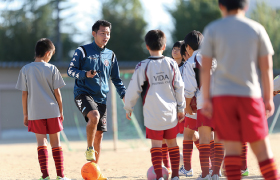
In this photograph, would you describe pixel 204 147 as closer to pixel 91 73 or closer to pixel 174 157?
pixel 174 157

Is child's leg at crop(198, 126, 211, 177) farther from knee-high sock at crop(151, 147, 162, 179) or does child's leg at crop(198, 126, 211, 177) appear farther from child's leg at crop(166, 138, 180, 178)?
knee-high sock at crop(151, 147, 162, 179)

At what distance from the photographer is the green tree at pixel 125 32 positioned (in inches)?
1521

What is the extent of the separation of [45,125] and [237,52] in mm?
2982

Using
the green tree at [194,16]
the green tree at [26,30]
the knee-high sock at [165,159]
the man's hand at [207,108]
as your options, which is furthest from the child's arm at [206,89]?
the green tree at [26,30]

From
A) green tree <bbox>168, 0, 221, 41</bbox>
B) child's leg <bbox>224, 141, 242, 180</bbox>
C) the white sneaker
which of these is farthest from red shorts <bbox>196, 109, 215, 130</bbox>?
green tree <bbox>168, 0, 221, 41</bbox>

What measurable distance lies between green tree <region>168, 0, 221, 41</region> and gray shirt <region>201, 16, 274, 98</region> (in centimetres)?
3020

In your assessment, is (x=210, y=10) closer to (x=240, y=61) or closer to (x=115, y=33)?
(x=115, y=33)

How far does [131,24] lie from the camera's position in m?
40.8

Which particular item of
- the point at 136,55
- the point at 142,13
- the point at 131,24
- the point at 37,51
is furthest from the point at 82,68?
the point at 142,13

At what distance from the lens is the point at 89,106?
5801mm

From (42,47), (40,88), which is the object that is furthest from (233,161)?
(42,47)

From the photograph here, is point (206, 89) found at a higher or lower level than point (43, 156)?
higher

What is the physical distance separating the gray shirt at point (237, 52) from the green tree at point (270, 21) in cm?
2852

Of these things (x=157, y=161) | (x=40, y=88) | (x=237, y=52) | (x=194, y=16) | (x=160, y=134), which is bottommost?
(x=157, y=161)
